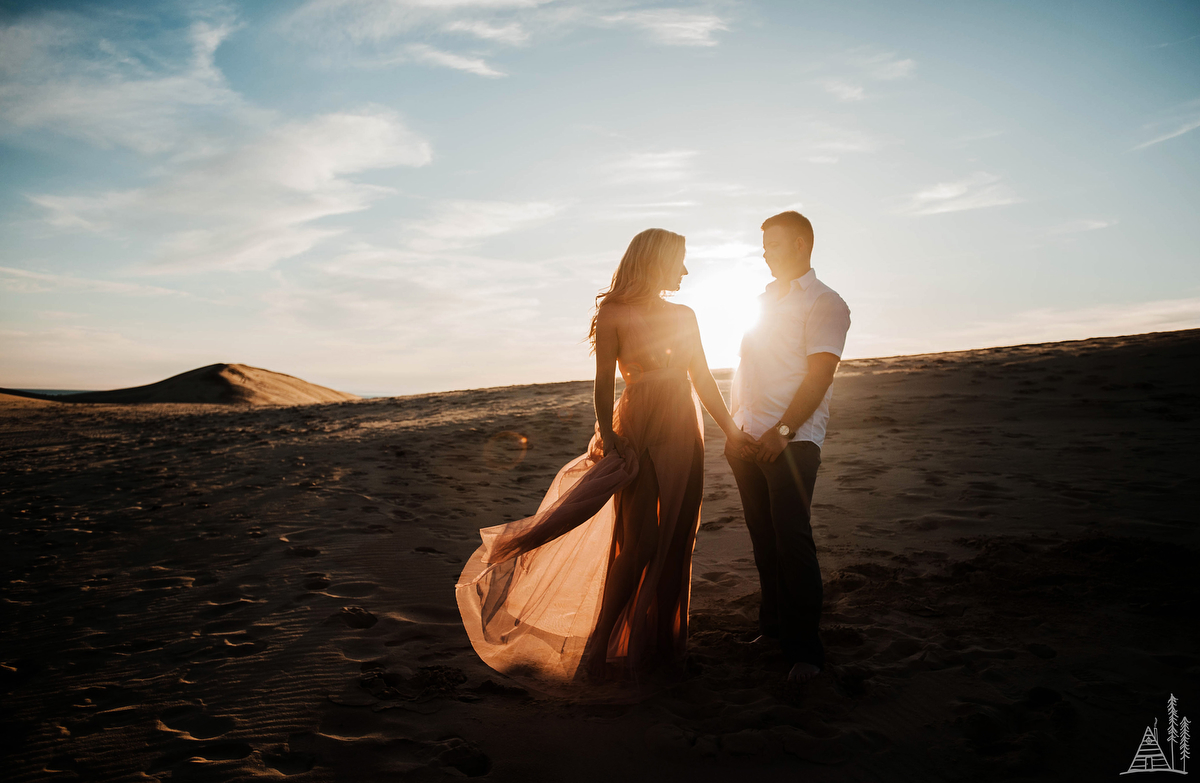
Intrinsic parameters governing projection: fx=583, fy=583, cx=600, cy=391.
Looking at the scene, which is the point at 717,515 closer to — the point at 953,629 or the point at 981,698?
the point at 953,629

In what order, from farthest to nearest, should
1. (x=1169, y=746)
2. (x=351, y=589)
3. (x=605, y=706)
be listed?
(x=351, y=589), (x=605, y=706), (x=1169, y=746)

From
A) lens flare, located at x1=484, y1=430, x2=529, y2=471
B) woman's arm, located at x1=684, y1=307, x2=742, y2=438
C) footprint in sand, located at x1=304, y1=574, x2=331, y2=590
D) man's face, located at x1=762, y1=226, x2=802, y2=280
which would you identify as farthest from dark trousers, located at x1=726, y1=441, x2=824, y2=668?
lens flare, located at x1=484, y1=430, x2=529, y2=471

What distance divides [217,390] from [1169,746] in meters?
29.4

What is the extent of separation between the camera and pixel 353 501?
641cm

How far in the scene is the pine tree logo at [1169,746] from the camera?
2.11 m

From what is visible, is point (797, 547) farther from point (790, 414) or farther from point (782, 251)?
point (782, 251)

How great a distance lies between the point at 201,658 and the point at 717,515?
4506 millimetres

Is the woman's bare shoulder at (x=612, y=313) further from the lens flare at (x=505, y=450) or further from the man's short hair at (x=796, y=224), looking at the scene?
the lens flare at (x=505, y=450)

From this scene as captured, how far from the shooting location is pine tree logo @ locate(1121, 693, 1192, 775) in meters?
2.11

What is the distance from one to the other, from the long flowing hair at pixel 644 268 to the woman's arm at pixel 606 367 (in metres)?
0.07

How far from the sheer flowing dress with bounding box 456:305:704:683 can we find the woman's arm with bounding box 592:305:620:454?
49 mm

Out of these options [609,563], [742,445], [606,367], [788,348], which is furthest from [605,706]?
[788,348]

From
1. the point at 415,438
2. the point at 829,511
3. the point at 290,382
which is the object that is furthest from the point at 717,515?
the point at 290,382

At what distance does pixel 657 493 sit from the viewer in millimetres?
3084
